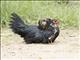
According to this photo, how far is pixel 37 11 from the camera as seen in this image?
9594 mm

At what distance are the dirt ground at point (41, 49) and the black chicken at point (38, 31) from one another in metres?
0.14

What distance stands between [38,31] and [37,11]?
2705 mm

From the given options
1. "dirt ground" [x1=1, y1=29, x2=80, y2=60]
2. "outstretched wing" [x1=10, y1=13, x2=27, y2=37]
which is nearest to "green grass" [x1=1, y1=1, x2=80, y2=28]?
"dirt ground" [x1=1, y1=29, x2=80, y2=60]

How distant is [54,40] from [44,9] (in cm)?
274

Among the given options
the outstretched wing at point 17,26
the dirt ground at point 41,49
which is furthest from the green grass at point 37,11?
the outstretched wing at point 17,26

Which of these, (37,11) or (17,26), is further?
(37,11)

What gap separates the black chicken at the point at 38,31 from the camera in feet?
22.6

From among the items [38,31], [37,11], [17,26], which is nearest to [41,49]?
[38,31]

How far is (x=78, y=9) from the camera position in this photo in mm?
9914

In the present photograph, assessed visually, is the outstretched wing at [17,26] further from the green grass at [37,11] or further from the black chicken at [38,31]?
the green grass at [37,11]

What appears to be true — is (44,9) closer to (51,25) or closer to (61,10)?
(61,10)

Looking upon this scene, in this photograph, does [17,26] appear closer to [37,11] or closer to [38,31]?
[38,31]

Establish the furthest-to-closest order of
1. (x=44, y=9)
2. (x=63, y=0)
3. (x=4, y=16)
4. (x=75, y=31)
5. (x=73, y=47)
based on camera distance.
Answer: (x=63, y=0), (x=44, y=9), (x=4, y=16), (x=75, y=31), (x=73, y=47)

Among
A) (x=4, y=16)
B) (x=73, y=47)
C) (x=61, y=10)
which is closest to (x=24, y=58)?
(x=73, y=47)
